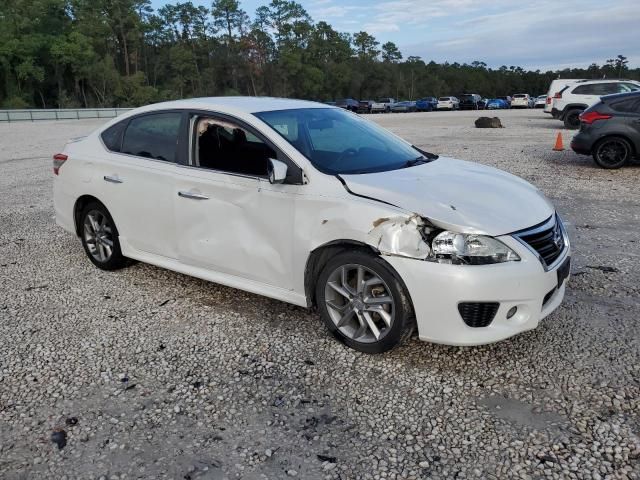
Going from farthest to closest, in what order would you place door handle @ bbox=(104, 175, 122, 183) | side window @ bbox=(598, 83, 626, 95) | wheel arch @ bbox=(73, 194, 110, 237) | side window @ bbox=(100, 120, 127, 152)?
side window @ bbox=(598, 83, 626, 95)
wheel arch @ bbox=(73, 194, 110, 237)
side window @ bbox=(100, 120, 127, 152)
door handle @ bbox=(104, 175, 122, 183)

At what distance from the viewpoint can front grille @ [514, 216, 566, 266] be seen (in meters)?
3.39

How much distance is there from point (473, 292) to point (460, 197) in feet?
2.25

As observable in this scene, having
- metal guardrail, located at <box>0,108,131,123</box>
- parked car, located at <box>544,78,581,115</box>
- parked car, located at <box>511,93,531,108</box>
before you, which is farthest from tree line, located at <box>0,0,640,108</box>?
parked car, located at <box>544,78,581,115</box>

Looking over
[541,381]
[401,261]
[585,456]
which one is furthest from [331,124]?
[585,456]

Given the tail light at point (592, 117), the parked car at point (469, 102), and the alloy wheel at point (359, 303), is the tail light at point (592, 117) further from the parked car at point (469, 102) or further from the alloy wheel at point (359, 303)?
the parked car at point (469, 102)

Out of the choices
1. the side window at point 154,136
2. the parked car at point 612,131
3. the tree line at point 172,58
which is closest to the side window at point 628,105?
the parked car at point 612,131

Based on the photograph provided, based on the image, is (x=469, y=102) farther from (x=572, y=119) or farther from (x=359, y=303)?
(x=359, y=303)

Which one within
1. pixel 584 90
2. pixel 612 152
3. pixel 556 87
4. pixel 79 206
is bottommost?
pixel 612 152

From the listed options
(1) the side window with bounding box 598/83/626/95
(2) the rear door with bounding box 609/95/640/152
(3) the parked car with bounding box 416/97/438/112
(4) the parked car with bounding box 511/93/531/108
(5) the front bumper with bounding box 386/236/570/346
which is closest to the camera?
(5) the front bumper with bounding box 386/236/570/346

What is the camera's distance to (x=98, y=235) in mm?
5277

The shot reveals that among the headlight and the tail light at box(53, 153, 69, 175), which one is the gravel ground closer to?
the headlight

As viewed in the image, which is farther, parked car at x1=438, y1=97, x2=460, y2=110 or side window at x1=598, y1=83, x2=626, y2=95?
parked car at x1=438, y1=97, x2=460, y2=110

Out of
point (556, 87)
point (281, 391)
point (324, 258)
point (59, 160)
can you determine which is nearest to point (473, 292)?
point (324, 258)

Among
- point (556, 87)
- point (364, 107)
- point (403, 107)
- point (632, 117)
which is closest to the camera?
point (632, 117)
